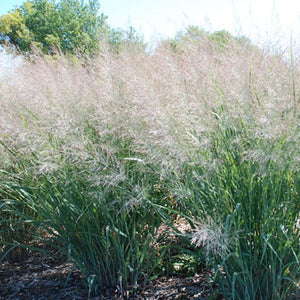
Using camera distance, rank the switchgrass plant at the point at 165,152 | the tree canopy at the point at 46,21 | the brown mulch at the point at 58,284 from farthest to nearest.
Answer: the tree canopy at the point at 46,21 < the brown mulch at the point at 58,284 < the switchgrass plant at the point at 165,152

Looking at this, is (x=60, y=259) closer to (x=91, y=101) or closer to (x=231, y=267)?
(x=91, y=101)

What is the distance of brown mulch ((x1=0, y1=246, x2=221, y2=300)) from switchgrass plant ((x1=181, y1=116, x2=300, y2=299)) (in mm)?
404

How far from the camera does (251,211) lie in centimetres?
208

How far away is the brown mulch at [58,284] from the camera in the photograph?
8.34 feet

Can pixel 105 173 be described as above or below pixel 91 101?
below

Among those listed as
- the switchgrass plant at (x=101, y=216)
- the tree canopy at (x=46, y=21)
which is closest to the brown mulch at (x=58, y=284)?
the switchgrass plant at (x=101, y=216)

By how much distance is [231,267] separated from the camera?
2.10m

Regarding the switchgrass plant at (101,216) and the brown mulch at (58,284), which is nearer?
the switchgrass plant at (101,216)

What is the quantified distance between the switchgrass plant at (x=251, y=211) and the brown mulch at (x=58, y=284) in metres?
0.40

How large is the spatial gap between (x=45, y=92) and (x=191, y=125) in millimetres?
1337

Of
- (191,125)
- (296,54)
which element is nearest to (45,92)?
(191,125)

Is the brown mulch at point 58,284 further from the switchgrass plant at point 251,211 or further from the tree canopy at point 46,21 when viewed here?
the tree canopy at point 46,21

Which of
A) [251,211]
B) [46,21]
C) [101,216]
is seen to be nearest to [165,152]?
[251,211]

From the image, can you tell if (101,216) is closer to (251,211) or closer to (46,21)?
(251,211)
